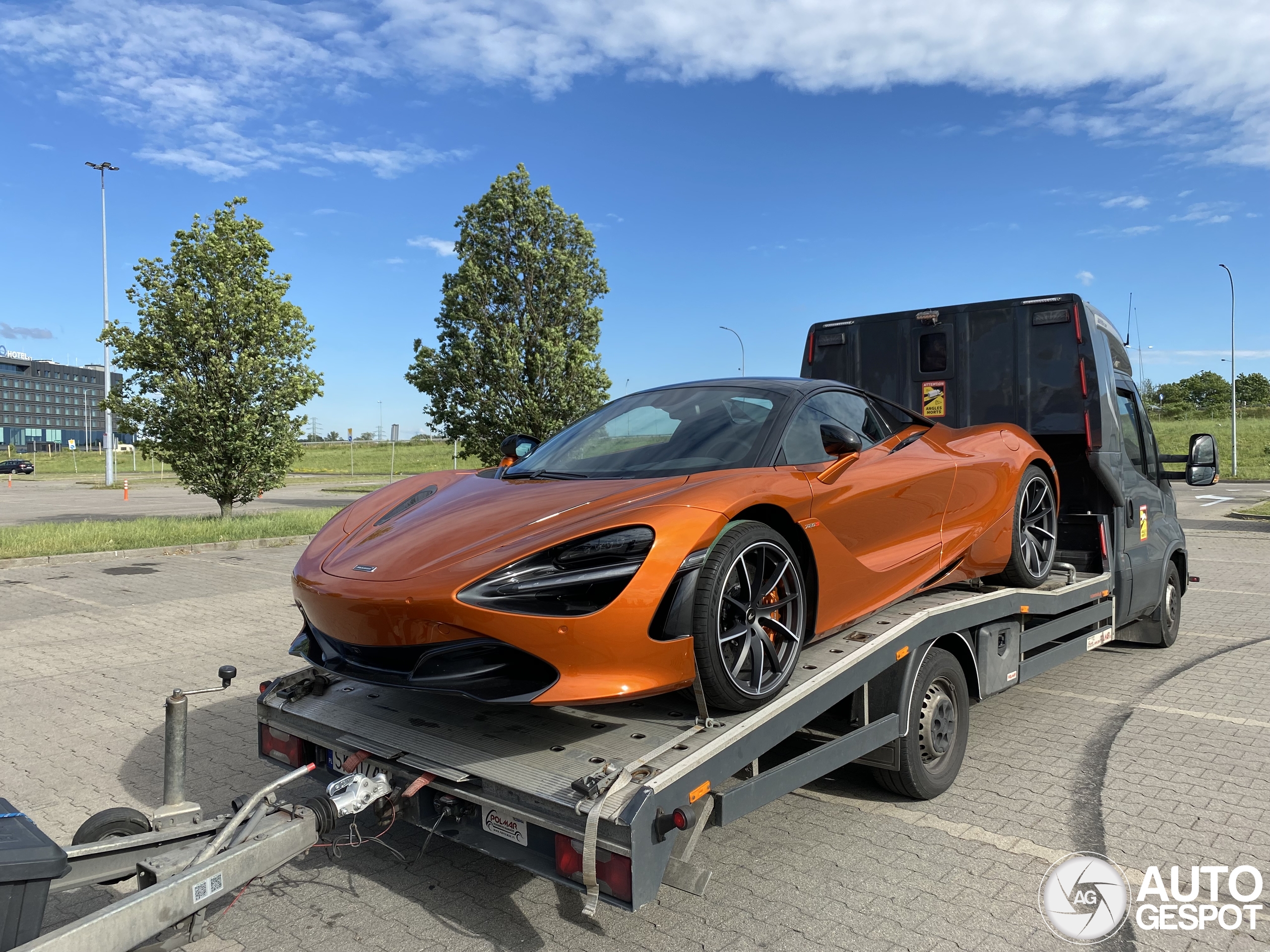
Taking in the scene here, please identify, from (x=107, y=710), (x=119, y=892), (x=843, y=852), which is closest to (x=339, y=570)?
(x=119, y=892)

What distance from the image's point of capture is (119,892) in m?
3.21

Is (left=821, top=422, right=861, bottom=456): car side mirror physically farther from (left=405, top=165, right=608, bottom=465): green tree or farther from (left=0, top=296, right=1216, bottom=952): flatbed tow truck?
(left=405, top=165, right=608, bottom=465): green tree

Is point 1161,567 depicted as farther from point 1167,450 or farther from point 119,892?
point 1167,450

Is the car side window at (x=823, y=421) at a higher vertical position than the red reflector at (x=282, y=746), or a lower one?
higher

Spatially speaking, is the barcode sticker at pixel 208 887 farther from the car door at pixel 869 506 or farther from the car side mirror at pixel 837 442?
the car side mirror at pixel 837 442

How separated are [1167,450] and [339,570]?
47.9m

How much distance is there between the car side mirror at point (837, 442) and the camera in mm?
3777

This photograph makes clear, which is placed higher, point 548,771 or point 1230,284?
point 1230,284

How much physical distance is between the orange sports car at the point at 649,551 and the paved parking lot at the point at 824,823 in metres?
0.85

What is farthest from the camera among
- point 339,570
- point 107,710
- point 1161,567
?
point 1161,567

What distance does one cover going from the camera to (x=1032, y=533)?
17.6 ft

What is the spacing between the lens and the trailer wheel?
705cm

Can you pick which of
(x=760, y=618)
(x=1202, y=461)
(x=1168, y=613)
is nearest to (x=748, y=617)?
(x=760, y=618)

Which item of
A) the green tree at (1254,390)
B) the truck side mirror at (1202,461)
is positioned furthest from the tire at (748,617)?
the green tree at (1254,390)
